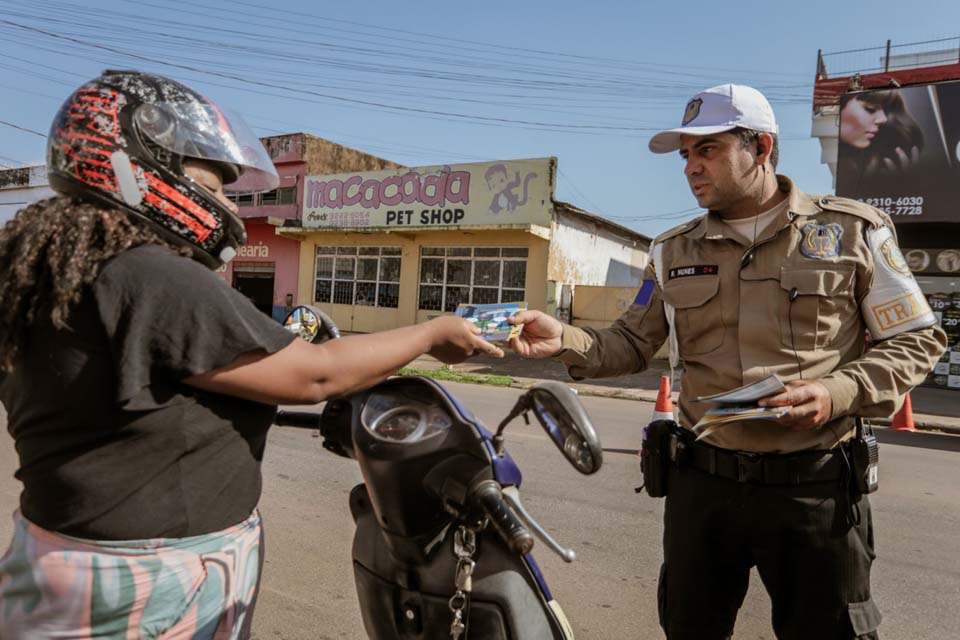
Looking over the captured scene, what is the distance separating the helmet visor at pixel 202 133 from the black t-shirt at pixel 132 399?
11.4 inches

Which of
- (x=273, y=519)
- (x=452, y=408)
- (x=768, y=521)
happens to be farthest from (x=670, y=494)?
(x=273, y=519)

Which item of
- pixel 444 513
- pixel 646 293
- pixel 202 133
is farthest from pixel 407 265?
pixel 444 513

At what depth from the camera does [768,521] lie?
2.11 m

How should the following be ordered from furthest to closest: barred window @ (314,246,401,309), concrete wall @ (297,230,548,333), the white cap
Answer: barred window @ (314,246,401,309) < concrete wall @ (297,230,548,333) < the white cap

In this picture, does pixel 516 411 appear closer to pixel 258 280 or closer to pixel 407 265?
pixel 407 265

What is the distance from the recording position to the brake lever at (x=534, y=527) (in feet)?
4.03

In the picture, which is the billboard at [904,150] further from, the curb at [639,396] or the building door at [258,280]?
the building door at [258,280]

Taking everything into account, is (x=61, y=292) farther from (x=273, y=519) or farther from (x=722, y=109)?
(x=273, y=519)

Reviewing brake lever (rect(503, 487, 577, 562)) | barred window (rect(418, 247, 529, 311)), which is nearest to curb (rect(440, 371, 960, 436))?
barred window (rect(418, 247, 529, 311))

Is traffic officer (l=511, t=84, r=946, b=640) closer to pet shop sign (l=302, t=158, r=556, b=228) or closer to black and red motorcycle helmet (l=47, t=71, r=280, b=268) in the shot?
black and red motorcycle helmet (l=47, t=71, r=280, b=268)

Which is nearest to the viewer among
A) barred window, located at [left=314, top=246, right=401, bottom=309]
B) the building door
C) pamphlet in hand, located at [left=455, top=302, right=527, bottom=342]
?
pamphlet in hand, located at [left=455, top=302, right=527, bottom=342]

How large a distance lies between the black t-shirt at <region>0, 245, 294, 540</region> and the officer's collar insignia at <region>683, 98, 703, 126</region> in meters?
1.64

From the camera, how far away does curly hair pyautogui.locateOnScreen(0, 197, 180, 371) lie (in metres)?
1.27

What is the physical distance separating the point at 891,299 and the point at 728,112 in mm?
764
